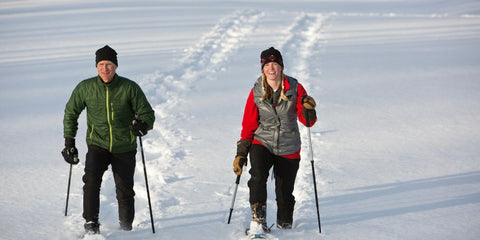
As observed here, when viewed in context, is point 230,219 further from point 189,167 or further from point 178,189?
point 189,167

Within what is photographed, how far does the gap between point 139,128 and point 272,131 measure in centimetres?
109

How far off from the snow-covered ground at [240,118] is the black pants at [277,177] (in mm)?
236

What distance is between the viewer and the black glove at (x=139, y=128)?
14.1 ft

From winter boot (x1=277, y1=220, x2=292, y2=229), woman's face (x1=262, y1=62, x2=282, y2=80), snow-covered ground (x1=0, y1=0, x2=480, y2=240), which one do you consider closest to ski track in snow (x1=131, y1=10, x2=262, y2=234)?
snow-covered ground (x1=0, y1=0, x2=480, y2=240)

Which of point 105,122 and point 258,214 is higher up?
point 105,122

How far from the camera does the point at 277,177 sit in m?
4.55

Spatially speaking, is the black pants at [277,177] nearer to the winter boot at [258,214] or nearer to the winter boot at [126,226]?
the winter boot at [258,214]

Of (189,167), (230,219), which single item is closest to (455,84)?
(189,167)

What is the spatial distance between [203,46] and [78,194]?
8.56 metres

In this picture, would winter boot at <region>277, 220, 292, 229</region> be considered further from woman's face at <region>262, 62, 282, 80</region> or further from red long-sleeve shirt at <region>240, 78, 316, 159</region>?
woman's face at <region>262, 62, 282, 80</region>

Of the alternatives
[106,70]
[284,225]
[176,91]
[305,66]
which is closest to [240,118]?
[176,91]

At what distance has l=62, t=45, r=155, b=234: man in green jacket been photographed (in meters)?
4.31

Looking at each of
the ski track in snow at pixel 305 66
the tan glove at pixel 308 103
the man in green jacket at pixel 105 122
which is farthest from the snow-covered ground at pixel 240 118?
the tan glove at pixel 308 103

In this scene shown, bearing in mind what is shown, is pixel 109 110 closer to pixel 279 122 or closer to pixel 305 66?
pixel 279 122
